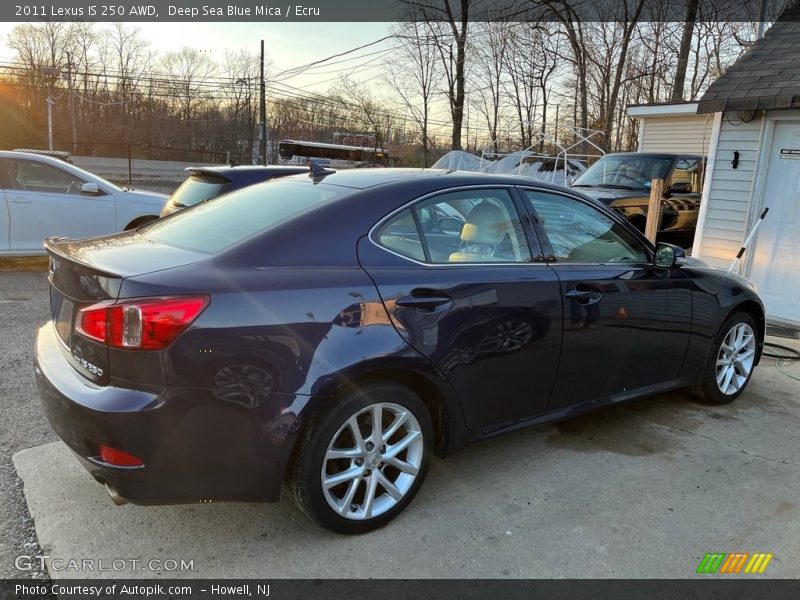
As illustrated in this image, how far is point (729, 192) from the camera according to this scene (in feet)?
23.9

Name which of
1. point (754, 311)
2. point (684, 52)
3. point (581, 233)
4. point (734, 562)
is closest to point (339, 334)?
point (581, 233)

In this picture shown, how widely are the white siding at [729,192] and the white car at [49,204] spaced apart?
25.2 ft

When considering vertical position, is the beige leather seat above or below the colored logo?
above

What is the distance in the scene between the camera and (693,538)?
2.83 m

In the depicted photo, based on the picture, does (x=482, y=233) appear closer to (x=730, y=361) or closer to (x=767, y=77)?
(x=730, y=361)

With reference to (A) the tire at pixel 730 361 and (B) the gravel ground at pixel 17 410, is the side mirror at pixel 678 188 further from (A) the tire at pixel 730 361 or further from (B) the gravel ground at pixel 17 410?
(B) the gravel ground at pixel 17 410

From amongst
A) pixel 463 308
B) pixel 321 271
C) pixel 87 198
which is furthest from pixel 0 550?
pixel 87 198

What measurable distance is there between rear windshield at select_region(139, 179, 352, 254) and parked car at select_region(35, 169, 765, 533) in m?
0.02

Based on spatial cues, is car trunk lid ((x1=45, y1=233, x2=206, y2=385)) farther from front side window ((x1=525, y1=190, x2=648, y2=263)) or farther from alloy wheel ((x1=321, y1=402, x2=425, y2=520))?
front side window ((x1=525, y1=190, x2=648, y2=263))

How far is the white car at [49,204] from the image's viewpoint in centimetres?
798

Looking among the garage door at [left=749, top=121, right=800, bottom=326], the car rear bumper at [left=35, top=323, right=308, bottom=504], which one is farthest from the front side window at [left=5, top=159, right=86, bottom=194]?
the garage door at [left=749, top=121, right=800, bottom=326]

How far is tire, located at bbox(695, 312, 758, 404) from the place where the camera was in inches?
170

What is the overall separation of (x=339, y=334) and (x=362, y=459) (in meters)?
0.62
